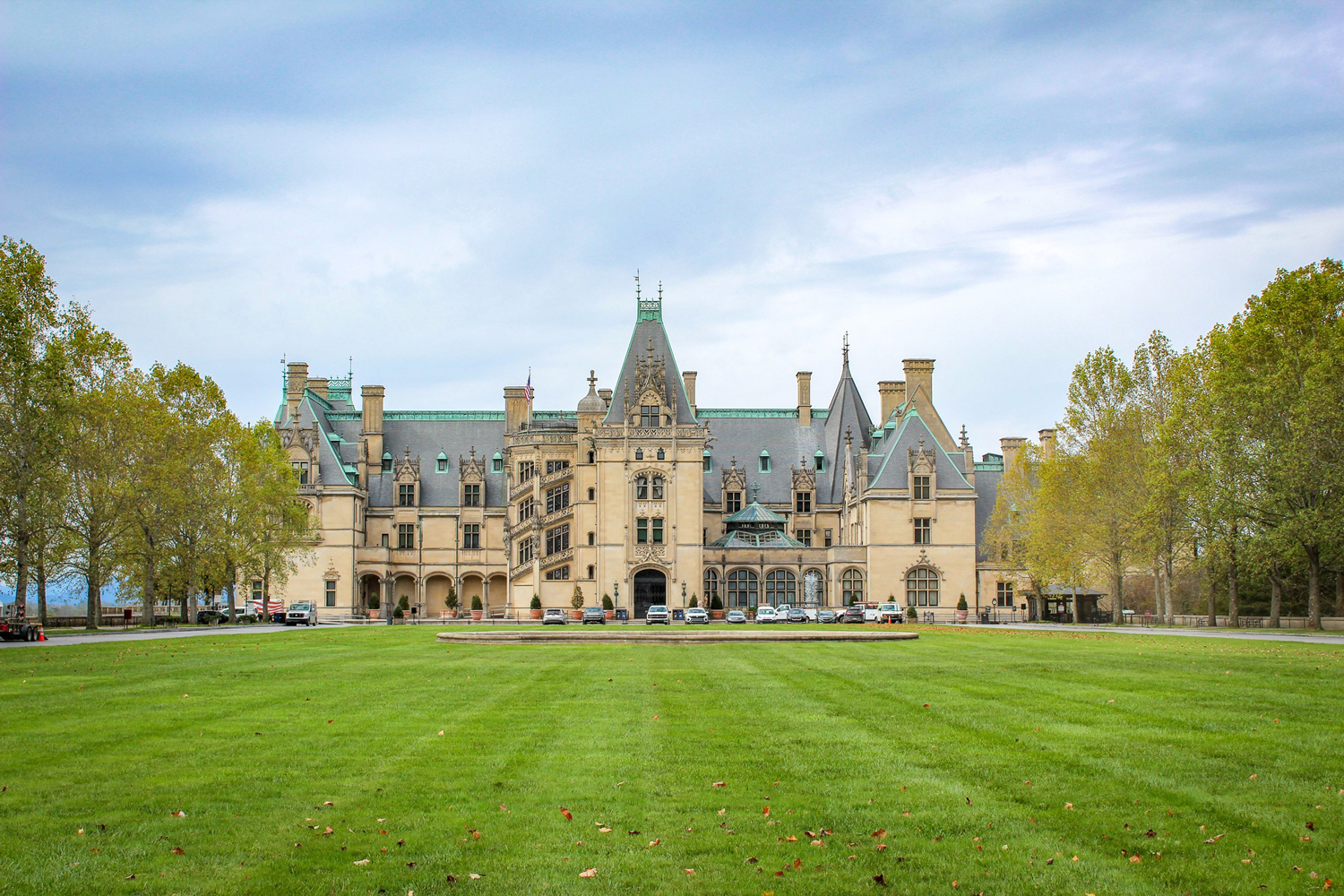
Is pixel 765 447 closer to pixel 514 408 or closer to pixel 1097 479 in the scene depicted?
pixel 514 408

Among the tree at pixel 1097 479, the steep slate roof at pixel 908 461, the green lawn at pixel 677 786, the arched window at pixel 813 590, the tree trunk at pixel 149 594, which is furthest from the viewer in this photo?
the arched window at pixel 813 590

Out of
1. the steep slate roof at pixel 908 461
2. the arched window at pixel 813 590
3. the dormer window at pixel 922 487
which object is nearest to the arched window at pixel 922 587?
the dormer window at pixel 922 487

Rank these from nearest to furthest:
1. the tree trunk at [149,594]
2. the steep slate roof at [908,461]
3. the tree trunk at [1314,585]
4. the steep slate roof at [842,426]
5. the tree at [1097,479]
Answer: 1. the tree trunk at [1314,585]
2. the tree trunk at [149,594]
3. the tree at [1097,479]
4. the steep slate roof at [908,461]
5. the steep slate roof at [842,426]

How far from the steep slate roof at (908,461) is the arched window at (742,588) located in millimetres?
11546

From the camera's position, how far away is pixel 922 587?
3386 inches

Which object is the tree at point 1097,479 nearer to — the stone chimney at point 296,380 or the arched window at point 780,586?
the arched window at point 780,586

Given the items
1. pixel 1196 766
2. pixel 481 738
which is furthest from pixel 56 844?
pixel 1196 766

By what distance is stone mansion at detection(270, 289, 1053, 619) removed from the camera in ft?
278

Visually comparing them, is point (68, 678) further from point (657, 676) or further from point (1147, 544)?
point (1147, 544)

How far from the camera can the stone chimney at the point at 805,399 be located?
100 metres

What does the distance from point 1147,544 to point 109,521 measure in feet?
171

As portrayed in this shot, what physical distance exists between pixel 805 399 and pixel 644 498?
2224 cm

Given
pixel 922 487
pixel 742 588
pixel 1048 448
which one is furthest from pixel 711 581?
pixel 1048 448

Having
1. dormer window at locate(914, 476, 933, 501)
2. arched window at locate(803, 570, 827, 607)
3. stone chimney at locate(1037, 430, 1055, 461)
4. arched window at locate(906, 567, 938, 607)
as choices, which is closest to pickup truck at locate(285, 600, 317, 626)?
arched window at locate(803, 570, 827, 607)
